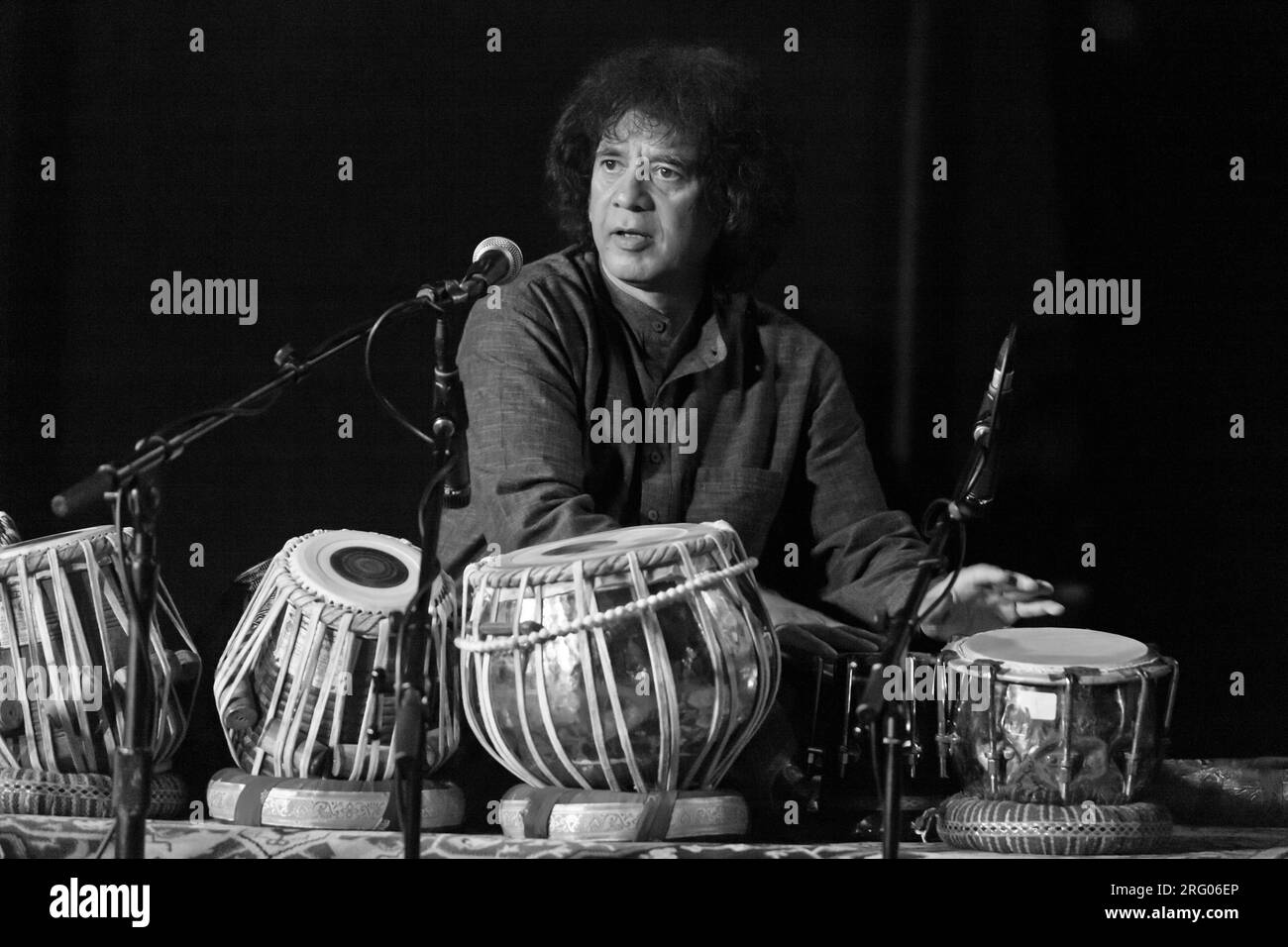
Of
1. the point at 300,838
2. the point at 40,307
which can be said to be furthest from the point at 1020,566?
the point at 40,307

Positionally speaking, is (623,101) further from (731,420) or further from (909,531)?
(909,531)

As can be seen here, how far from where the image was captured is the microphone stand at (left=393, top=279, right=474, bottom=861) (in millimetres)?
2279

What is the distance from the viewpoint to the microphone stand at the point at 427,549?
7.48 ft

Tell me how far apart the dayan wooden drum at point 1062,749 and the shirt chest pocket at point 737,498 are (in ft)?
2.15

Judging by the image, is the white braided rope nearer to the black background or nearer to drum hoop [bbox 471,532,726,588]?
drum hoop [bbox 471,532,726,588]

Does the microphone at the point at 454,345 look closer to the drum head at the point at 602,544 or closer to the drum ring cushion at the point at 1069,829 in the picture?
Answer: the drum head at the point at 602,544

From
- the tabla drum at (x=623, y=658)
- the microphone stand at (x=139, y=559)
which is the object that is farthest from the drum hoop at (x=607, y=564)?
the microphone stand at (x=139, y=559)

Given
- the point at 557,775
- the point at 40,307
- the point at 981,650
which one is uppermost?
the point at 40,307

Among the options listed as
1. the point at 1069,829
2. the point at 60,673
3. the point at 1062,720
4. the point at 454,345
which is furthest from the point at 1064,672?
the point at 60,673

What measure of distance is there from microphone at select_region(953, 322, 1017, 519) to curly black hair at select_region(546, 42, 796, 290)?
117 centimetres

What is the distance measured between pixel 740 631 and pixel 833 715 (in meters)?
0.66

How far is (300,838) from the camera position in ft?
8.80

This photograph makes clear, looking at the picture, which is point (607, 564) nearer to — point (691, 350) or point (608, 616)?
point (608, 616)

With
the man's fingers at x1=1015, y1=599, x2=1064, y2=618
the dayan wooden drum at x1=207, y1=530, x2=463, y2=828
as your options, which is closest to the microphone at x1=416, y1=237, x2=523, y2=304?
the dayan wooden drum at x1=207, y1=530, x2=463, y2=828
